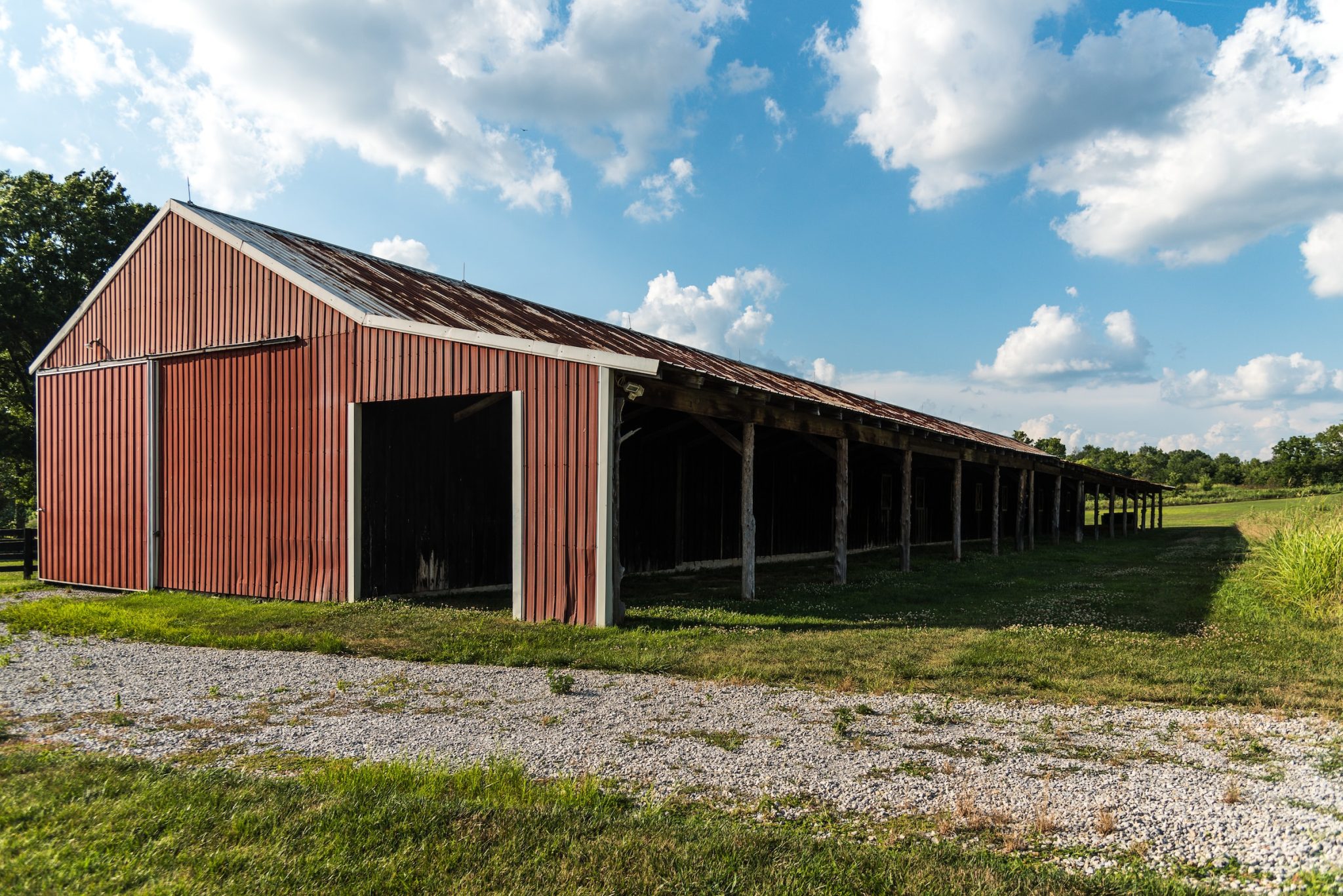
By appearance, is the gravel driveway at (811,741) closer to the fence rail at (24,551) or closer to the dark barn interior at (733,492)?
the dark barn interior at (733,492)

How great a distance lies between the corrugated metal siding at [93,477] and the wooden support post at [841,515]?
11587mm

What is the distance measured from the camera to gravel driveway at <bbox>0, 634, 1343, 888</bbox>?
388 cm

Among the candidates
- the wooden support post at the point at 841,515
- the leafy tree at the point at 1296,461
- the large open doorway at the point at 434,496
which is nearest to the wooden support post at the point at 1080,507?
the wooden support post at the point at 841,515

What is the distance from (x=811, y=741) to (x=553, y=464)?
5691 millimetres

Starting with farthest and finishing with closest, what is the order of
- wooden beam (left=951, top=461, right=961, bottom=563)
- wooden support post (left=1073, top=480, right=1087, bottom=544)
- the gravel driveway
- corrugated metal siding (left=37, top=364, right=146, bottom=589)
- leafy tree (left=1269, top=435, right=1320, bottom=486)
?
leafy tree (left=1269, top=435, right=1320, bottom=486) → wooden support post (left=1073, top=480, right=1087, bottom=544) → wooden beam (left=951, top=461, right=961, bottom=563) → corrugated metal siding (left=37, top=364, right=146, bottom=589) → the gravel driveway

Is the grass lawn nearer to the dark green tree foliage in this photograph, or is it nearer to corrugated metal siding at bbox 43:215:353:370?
corrugated metal siding at bbox 43:215:353:370

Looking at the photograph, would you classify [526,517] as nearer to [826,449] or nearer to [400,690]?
[400,690]

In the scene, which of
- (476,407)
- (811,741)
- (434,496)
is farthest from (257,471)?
(811,741)

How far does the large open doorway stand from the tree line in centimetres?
5396

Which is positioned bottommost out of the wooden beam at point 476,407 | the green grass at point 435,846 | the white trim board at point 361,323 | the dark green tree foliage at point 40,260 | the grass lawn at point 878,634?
the grass lawn at point 878,634

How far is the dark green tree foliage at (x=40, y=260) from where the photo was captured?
88.7 feet

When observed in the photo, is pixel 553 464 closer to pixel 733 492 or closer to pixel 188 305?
pixel 188 305

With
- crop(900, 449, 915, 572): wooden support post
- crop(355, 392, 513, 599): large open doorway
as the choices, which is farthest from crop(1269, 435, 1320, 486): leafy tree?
crop(355, 392, 513, 599): large open doorway

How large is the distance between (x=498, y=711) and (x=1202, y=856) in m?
4.15
